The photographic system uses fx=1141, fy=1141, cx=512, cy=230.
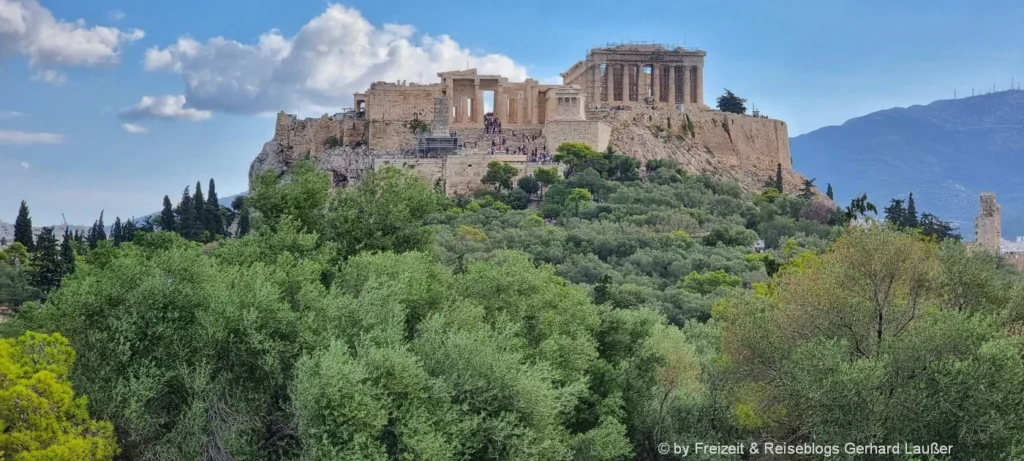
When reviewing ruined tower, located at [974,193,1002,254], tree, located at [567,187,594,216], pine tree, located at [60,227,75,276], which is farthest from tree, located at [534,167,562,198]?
pine tree, located at [60,227,75,276]

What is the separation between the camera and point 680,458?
21.6 meters

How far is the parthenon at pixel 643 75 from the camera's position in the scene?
69.6 metres

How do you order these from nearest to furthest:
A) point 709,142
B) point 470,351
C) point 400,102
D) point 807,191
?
point 470,351 < point 400,102 < point 807,191 < point 709,142

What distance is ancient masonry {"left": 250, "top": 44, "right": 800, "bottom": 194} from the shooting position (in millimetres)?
59125

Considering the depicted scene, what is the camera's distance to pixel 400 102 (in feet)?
203

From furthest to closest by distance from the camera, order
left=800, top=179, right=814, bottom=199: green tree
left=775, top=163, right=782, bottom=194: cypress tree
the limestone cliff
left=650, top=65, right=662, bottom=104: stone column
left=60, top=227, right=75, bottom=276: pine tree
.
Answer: left=650, top=65, right=662, bottom=104: stone column, left=775, top=163, right=782, bottom=194: cypress tree, the limestone cliff, left=800, top=179, right=814, bottom=199: green tree, left=60, top=227, right=75, bottom=276: pine tree

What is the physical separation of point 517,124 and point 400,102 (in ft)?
22.0

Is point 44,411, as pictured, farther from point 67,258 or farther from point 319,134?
point 319,134

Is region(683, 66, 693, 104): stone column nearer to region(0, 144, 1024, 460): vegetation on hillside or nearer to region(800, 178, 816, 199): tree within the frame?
region(800, 178, 816, 199): tree

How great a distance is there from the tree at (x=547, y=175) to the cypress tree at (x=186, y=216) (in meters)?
16.9

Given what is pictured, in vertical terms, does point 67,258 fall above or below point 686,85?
below

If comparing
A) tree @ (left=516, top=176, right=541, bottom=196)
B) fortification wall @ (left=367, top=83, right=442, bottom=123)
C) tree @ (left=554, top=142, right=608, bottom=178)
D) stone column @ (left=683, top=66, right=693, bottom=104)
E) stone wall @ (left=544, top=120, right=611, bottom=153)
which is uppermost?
stone column @ (left=683, top=66, right=693, bottom=104)

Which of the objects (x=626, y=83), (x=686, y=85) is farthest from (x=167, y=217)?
(x=686, y=85)

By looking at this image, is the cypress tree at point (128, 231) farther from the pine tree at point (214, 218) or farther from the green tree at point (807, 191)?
the green tree at point (807, 191)
